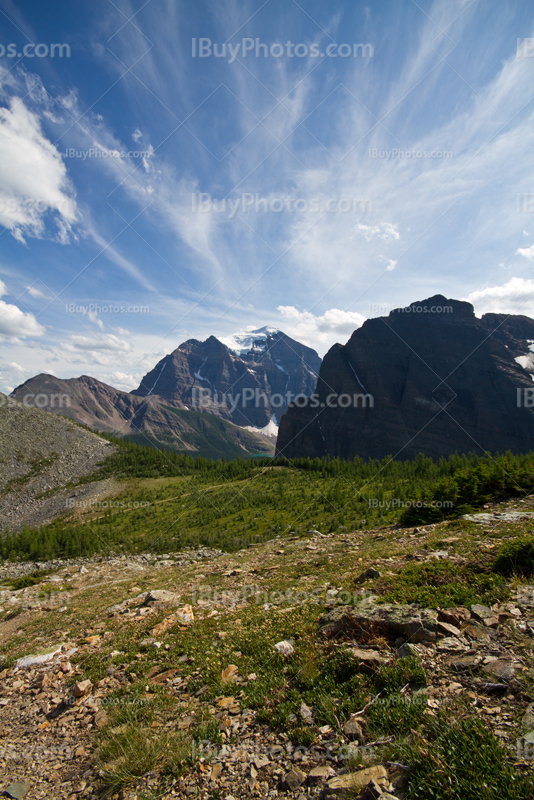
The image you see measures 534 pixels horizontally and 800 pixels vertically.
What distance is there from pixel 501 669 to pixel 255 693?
448cm

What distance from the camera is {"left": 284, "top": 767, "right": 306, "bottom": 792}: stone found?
4.23 meters

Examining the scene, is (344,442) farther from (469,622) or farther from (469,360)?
(469,622)

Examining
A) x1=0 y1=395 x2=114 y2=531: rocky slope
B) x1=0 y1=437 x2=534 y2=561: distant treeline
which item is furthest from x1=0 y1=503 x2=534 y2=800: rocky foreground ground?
x1=0 y1=395 x2=114 y2=531: rocky slope

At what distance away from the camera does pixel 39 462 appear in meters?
89.8

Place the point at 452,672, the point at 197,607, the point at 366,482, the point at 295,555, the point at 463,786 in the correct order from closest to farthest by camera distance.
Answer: the point at 463,786 < the point at 452,672 < the point at 197,607 < the point at 295,555 < the point at 366,482

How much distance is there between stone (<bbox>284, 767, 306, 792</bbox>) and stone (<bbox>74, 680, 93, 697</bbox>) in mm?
6015

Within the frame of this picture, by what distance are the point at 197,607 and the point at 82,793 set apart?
8.20 meters

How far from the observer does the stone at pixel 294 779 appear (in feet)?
13.9

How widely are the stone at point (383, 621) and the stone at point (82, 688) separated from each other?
5.88 meters

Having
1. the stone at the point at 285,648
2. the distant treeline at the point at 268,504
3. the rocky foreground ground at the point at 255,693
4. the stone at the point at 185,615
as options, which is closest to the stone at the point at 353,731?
the rocky foreground ground at the point at 255,693

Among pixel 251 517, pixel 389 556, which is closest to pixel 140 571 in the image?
pixel 389 556

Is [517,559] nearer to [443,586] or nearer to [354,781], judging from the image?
[443,586]

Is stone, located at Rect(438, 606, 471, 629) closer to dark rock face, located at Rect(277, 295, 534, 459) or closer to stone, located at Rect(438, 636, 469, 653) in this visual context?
stone, located at Rect(438, 636, 469, 653)

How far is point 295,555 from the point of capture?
68.0ft
